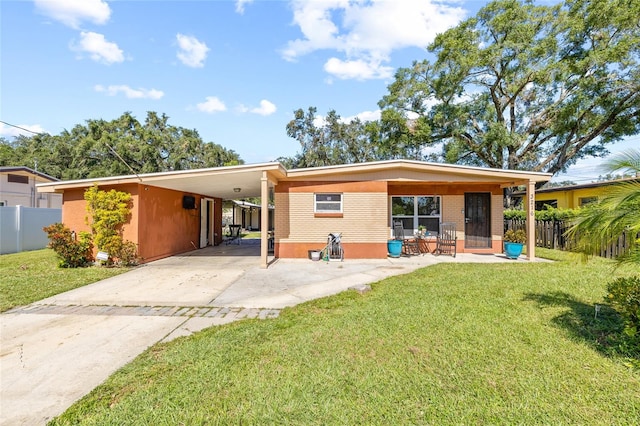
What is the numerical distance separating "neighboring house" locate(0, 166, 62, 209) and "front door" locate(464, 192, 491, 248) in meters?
21.4

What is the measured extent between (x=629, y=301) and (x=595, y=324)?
1.85 ft

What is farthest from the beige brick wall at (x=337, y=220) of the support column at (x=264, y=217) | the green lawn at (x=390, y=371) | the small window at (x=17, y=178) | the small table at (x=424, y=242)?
the small window at (x=17, y=178)

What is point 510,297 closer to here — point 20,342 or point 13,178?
point 20,342

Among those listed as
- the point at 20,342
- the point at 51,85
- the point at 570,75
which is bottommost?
the point at 20,342

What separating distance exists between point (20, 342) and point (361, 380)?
4.14m

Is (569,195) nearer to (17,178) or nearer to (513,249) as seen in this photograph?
(513,249)

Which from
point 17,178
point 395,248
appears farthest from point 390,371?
point 17,178

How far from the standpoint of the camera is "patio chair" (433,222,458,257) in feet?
34.1

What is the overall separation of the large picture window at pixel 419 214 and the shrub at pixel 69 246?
964 cm

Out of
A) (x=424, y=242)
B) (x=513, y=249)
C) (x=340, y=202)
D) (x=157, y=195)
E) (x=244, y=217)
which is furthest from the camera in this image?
(x=244, y=217)

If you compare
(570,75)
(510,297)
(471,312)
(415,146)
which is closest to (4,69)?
(471,312)

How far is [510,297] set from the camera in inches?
193

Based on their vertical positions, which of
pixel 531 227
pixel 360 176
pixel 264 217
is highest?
pixel 360 176

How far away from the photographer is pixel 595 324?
12.3 ft
